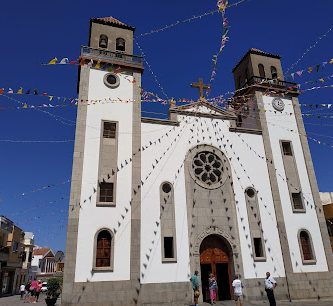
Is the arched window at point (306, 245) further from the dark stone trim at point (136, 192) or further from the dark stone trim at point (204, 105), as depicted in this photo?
the dark stone trim at point (136, 192)

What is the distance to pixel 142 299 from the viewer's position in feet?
50.0

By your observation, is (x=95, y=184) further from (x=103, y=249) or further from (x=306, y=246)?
(x=306, y=246)

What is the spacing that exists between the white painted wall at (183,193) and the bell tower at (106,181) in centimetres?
64

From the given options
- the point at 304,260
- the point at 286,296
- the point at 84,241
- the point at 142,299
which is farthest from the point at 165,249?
the point at 304,260

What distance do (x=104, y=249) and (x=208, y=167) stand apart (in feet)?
26.5

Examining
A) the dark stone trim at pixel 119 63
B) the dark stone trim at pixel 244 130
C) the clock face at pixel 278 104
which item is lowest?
the dark stone trim at pixel 244 130

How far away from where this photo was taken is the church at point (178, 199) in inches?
615

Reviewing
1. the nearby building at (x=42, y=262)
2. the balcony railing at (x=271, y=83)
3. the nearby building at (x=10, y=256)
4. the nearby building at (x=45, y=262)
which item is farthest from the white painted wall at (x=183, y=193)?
the nearby building at (x=42, y=262)

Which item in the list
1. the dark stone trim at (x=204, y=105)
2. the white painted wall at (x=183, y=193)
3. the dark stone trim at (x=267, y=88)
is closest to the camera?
the white painted wall at (x=183, y=193)

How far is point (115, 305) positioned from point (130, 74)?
13.8m

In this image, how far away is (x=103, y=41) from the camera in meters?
21.3

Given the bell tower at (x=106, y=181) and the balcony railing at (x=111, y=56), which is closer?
the bell tower at (x=106, y=181)

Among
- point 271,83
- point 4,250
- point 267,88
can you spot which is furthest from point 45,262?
point 271,83

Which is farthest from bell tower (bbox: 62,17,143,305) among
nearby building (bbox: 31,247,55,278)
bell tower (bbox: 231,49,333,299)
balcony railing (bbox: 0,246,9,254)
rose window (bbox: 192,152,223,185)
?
nearby building (bbox: 31,247,55,278)
